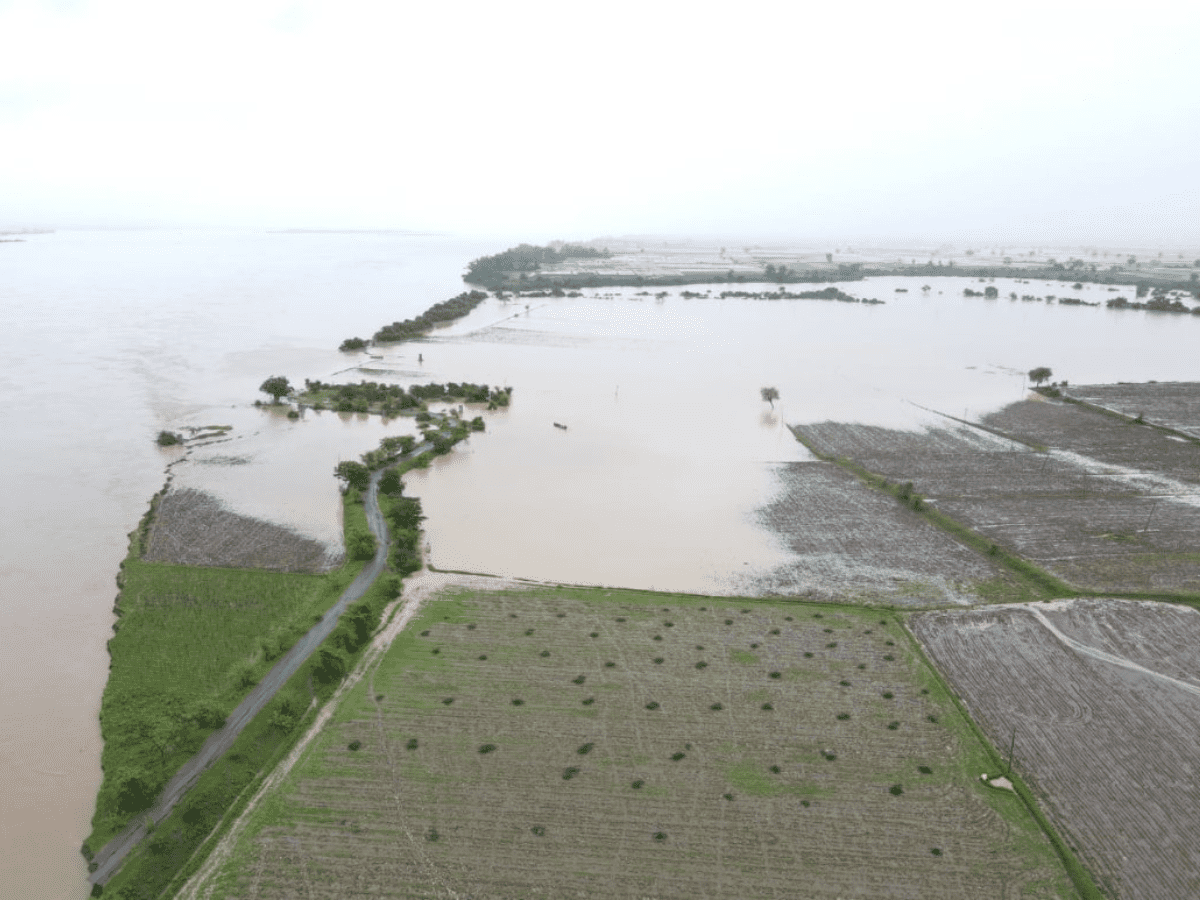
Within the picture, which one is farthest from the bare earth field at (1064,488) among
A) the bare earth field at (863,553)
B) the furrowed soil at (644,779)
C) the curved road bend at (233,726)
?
the curved road bend at (233,726)

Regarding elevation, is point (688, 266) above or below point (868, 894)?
above

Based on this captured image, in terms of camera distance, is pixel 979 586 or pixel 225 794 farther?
pixel 979 586

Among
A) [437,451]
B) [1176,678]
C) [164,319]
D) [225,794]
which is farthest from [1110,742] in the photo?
[164,319]

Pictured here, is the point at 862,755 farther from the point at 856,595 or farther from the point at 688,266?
the point at 688,266

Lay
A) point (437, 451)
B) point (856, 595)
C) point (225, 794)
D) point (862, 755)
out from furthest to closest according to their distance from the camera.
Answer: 1. point (437, 451)
2. point (856, 595)
3. point (862, 755)
4. point (225, 794)

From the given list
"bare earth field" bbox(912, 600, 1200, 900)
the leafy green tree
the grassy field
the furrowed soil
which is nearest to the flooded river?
the grassy field

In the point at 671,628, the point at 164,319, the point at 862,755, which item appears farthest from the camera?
the point at 164,319

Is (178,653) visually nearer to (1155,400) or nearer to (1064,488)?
(1064,488)
